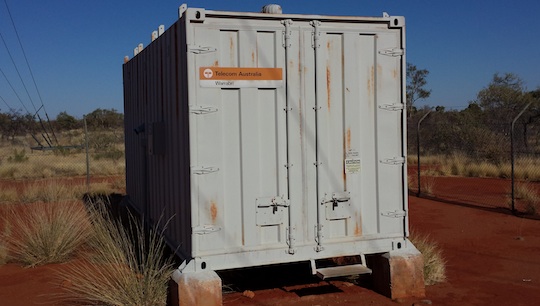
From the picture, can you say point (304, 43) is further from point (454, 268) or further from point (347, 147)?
point (454, 268)

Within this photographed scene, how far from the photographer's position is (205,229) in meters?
5.42

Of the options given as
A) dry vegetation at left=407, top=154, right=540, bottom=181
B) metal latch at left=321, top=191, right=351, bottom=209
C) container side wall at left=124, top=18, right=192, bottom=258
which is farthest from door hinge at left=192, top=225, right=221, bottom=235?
dry vegetation at left=407, top=154, right=540, bottom=181

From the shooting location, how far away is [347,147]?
5965mm

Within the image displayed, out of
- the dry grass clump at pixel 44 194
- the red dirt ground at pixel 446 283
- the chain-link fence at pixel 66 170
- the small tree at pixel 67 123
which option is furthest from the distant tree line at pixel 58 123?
the red dirt ground at pixel 446 283

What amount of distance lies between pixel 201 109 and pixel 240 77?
0.52 metres

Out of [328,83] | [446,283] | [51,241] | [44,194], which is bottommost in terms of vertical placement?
[446,283]

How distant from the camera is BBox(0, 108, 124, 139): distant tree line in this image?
148ft

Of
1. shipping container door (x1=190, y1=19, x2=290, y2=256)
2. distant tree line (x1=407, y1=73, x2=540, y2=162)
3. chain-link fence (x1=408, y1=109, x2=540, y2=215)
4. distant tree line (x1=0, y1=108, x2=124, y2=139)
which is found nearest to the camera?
shipping container door (x1=190, y1=19, x2=290, y2=256)

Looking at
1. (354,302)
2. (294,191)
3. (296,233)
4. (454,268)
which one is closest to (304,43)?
(294,191)

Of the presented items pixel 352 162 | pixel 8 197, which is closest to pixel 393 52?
pixel 352 162

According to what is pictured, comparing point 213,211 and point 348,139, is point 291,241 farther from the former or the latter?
point 348,139

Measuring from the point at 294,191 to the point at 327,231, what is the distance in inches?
22.8

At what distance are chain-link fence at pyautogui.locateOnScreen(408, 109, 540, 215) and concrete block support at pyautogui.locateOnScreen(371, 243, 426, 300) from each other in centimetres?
660

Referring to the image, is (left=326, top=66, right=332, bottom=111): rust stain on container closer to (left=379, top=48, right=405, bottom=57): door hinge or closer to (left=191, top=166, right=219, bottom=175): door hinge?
(left=379, top=48, right=405, bottom=57): door hinge
